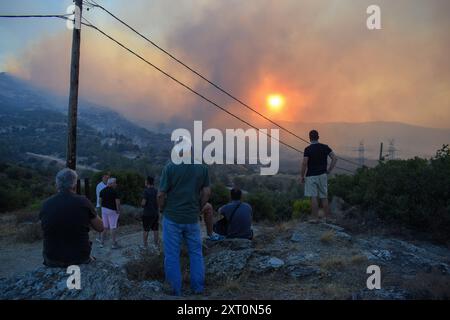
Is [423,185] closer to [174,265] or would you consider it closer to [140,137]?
[174,265]

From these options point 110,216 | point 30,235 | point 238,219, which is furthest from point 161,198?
point 30,235

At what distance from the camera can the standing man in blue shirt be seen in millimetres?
5895

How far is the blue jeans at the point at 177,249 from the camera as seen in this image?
19.5ft

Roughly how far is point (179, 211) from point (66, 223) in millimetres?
1547

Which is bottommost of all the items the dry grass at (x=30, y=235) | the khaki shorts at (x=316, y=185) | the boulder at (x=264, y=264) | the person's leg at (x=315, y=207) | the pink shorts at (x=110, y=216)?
the dry grass at (x=30, y=235)

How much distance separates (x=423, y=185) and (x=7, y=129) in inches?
4091

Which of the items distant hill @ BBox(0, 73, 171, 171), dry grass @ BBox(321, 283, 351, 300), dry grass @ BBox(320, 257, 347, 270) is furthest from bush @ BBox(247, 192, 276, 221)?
distant hill @ BBox(0, 73, 171, 171)

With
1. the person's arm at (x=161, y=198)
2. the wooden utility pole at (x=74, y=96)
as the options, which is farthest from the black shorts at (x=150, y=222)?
the person's arm at (x=161, y=198)

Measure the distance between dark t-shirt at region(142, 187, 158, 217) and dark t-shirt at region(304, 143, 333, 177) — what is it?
3.37 m

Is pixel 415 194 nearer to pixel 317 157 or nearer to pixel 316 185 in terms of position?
pixel 316 185

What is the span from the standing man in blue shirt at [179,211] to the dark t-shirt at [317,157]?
149 inches

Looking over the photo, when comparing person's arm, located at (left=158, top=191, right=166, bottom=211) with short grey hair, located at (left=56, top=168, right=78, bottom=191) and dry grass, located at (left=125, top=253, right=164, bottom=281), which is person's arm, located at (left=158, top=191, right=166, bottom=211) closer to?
short grey hair, located at (left=56, top=168, right=78, bottom=191)

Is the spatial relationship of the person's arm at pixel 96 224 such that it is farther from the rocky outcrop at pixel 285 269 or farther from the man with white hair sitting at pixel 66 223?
the rocky outcrop at pixel 285 269
